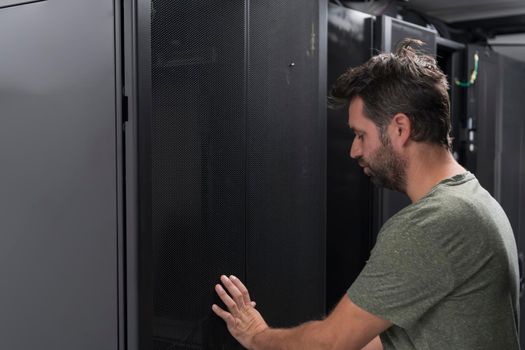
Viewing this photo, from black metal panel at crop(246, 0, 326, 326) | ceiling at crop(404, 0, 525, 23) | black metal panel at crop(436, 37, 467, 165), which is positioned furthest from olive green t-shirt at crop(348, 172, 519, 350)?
ceiling at crop(404, 0, 525, 23)

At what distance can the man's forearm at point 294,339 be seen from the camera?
1295mm

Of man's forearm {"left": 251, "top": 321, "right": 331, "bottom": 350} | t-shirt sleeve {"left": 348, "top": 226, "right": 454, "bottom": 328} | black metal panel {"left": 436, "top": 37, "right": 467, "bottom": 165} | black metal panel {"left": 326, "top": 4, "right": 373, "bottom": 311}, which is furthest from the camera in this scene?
black metal panel {"left": 436, "top": 37, "right": 467, "bottom": 165}

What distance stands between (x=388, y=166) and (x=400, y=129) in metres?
0.08

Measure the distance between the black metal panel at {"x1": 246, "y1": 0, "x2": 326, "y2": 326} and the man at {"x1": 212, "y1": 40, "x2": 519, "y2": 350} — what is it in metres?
0.20

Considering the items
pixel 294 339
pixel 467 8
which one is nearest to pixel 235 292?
pixel 294 339

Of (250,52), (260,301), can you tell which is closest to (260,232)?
(260,301)

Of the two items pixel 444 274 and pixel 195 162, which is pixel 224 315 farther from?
pixel 444 274

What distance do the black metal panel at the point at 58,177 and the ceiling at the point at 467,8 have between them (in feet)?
6.25

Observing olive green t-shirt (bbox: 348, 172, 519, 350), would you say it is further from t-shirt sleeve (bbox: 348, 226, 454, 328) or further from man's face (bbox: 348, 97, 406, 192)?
man's face (bbox: 348, 97, 406, 192)

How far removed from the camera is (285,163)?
1.67m

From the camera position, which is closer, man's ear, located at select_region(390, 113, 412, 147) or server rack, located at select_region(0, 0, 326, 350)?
server rack, located at select_region(0, 0, 326, 350)

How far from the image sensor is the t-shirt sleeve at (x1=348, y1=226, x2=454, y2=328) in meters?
1.18

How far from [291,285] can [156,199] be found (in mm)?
610

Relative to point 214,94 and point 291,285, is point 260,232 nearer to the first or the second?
point 291,285
